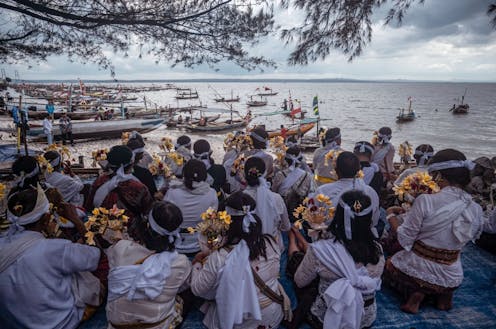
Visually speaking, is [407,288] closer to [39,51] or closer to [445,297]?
[445,297]

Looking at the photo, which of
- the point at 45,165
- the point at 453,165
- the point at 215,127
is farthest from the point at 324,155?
the point at 215,127

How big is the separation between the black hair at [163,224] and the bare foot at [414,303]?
8.68 feet

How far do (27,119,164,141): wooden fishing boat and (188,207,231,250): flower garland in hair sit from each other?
73.8ft

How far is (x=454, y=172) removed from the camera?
3062 millimetres

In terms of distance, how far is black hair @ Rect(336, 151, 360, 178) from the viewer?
391 cm

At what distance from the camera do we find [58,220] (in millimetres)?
3363

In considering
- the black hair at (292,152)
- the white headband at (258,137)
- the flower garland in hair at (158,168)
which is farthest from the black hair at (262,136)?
the flower garland in hair at (158,168)

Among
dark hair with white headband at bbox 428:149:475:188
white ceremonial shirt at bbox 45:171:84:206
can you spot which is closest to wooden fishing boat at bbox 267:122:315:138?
white ceremonial shirt at bbox 45:171:84:206

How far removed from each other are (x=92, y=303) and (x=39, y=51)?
14.9 feet

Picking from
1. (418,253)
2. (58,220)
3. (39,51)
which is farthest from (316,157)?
(39,51)

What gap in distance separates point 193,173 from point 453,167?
3010 mm

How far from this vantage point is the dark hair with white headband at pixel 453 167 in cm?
304

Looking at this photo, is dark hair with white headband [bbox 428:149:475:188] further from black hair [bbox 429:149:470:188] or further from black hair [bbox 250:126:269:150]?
black hair [bbox 250:126:269:150]

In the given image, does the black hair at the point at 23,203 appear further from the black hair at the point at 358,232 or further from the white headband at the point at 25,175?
the black hair at the point at 358,232
